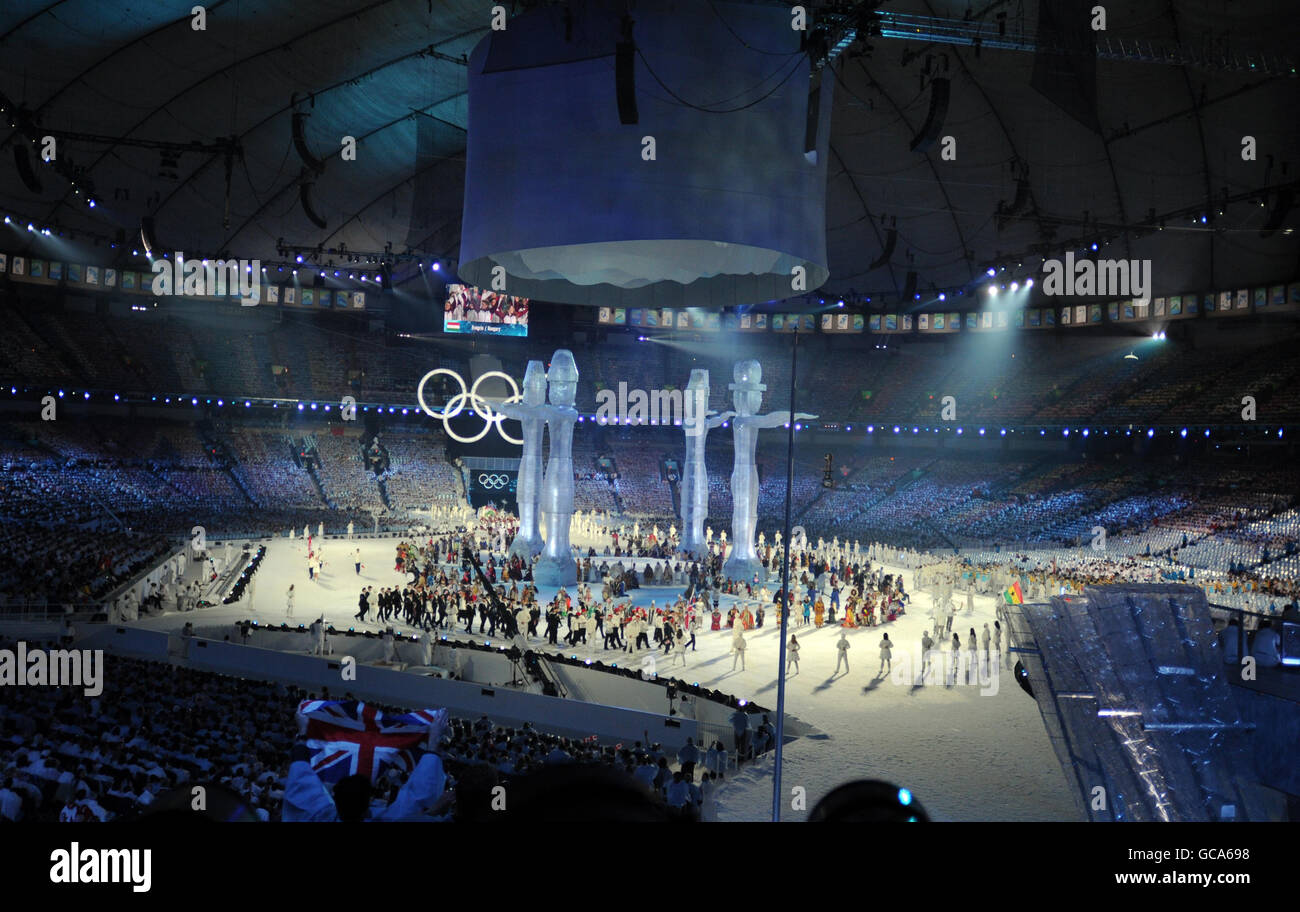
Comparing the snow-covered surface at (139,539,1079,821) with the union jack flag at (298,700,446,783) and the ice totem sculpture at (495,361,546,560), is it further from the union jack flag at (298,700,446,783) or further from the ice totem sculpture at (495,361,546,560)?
the union jack flag at (298,700,446,783)

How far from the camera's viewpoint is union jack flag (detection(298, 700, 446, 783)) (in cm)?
827

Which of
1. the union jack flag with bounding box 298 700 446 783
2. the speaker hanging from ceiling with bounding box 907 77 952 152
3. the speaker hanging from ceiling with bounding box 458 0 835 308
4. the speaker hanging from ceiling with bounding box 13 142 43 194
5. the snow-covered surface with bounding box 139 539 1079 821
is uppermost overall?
the speaker hanging from ceiling with bounding box 13 142 43 194

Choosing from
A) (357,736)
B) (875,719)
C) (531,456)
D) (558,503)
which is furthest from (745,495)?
(357,736)

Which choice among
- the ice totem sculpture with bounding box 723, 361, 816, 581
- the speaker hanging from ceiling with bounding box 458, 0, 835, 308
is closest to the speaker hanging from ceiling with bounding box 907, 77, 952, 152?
the speaker hanging from ceiling with bounding box 458, 0, 835, 308

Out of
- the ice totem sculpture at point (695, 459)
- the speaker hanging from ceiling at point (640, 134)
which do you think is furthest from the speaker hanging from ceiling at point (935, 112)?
the ice totem sculpture at point (695, 459)

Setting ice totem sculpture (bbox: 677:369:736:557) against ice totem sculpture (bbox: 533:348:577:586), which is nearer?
ice totem sculpture (bbox: 533:348:577:586)

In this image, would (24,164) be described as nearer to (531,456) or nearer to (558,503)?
(531,456)

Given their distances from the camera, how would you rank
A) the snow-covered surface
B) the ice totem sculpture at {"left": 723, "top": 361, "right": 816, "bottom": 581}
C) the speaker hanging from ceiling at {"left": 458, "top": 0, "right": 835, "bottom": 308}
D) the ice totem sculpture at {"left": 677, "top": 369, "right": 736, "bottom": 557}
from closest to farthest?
1. the speaker hanging from ceiling at {"left": 458, "top": 0, "right": 835, "bottom": 308}
2. the snow-covered surface
3. the ice totem sculpture at {"left": 723, "top": 361, "right": 816, "bottom": 581}
4. the ice totem sculpture at {"left": 677, "top": 369, "right": 736, "bottom": 557}

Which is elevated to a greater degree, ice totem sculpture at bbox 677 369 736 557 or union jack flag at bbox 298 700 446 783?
ice totem sculpture at bbox 677 369 736 557

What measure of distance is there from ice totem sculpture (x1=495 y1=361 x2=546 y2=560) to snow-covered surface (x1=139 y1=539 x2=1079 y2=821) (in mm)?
5507

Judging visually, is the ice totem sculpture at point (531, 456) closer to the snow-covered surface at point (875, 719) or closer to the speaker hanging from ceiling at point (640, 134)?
the snow-covered surface at point (875, 719)

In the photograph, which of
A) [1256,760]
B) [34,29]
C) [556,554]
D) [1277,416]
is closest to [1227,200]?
[1277,416]

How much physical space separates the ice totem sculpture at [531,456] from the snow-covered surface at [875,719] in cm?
551
